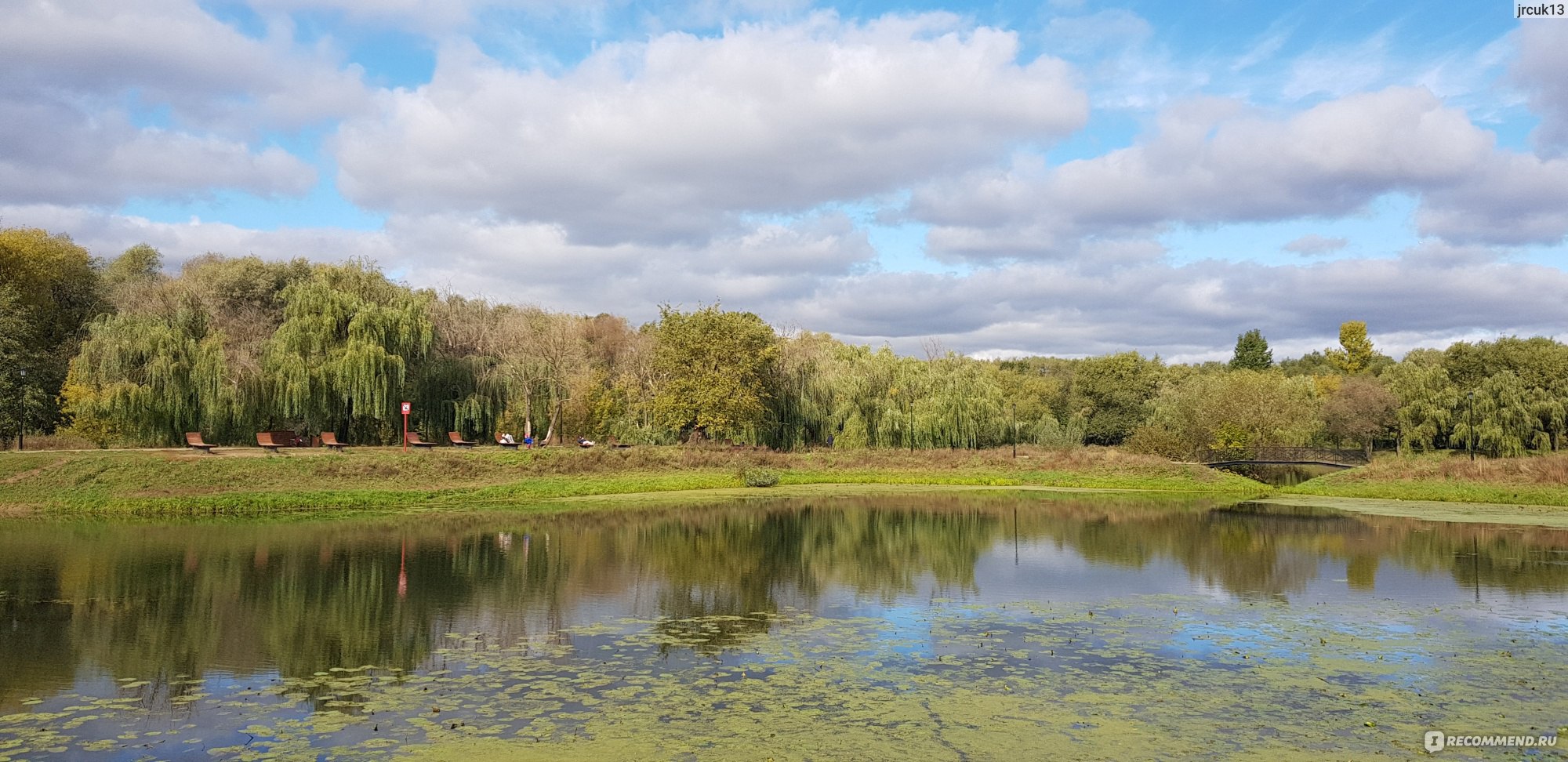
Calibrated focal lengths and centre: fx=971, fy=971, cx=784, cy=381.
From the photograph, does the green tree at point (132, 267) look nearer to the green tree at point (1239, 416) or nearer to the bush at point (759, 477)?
the bush at point (759, 477)

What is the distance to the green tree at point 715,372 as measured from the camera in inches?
2142

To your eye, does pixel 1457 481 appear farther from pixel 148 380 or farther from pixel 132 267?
pixel 132 267

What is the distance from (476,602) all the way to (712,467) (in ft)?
104

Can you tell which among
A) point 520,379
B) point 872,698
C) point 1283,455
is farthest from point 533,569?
point 1283,455

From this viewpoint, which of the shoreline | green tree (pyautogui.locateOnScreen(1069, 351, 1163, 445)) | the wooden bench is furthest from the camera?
green tree (pyautogui.locateOnScreen(1069, 351, 1163, 445))

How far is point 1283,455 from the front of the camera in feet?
192

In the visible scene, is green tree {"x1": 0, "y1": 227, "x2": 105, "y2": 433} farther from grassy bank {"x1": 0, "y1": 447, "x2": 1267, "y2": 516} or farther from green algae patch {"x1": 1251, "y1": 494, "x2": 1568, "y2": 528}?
green algae patch {"x1": 1251, "y1": 494, "x2": 1568, "y2": 528}

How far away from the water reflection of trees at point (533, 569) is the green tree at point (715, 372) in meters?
20.0

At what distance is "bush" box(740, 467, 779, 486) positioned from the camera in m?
46.1

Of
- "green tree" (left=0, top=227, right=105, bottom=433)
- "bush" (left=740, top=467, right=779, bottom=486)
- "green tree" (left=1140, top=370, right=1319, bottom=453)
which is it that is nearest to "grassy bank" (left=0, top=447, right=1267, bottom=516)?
"bush" (left=740, top=467, right=779, bottom=486)

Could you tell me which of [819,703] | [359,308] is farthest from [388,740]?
[359,308]

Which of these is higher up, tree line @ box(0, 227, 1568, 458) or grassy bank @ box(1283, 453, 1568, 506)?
tree line @ box(0, 227, 1568, 458)

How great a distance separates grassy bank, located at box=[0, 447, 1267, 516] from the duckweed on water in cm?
2364

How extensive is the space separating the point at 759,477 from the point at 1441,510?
1077 inches
